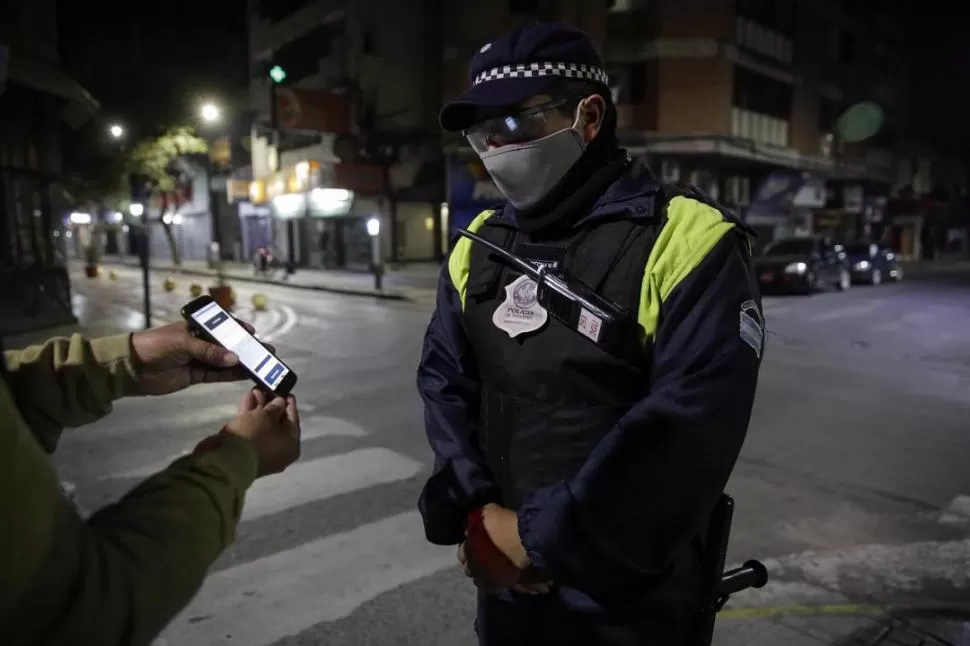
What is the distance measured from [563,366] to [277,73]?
15640mm

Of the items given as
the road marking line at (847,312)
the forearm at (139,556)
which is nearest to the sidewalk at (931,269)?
the road marking line at (847,312)

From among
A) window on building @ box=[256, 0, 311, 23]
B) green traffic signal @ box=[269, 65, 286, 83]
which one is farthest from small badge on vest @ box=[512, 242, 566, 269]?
window on building @ box=[256, 0, 311, 23]

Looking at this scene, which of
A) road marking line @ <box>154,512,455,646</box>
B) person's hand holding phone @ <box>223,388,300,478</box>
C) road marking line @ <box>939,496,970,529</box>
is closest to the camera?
person's hand holding phone @ <box>223,388,300,478</box>

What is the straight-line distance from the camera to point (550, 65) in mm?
1786

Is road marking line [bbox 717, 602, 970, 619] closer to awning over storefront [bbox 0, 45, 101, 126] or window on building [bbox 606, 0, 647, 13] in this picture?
awning over storefront [bbox 0, 45, 101, 126]

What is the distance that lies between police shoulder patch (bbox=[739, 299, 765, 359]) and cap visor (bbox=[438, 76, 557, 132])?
740 mm

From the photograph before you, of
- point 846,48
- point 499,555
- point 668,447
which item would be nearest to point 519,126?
point 668,447

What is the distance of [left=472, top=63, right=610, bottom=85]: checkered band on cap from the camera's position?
1.79 m

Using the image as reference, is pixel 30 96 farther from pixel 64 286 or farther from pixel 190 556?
pixel 190 556

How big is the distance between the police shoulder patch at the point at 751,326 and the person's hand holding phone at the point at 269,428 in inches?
39.8

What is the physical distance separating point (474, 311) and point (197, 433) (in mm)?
5382

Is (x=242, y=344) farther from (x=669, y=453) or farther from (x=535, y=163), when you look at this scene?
(x=669, y=453)

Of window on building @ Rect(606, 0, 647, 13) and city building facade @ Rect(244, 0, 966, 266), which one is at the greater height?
window on building @ Rect(606, 0, 647, 13)

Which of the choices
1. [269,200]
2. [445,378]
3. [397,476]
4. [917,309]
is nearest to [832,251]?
[917,309]
